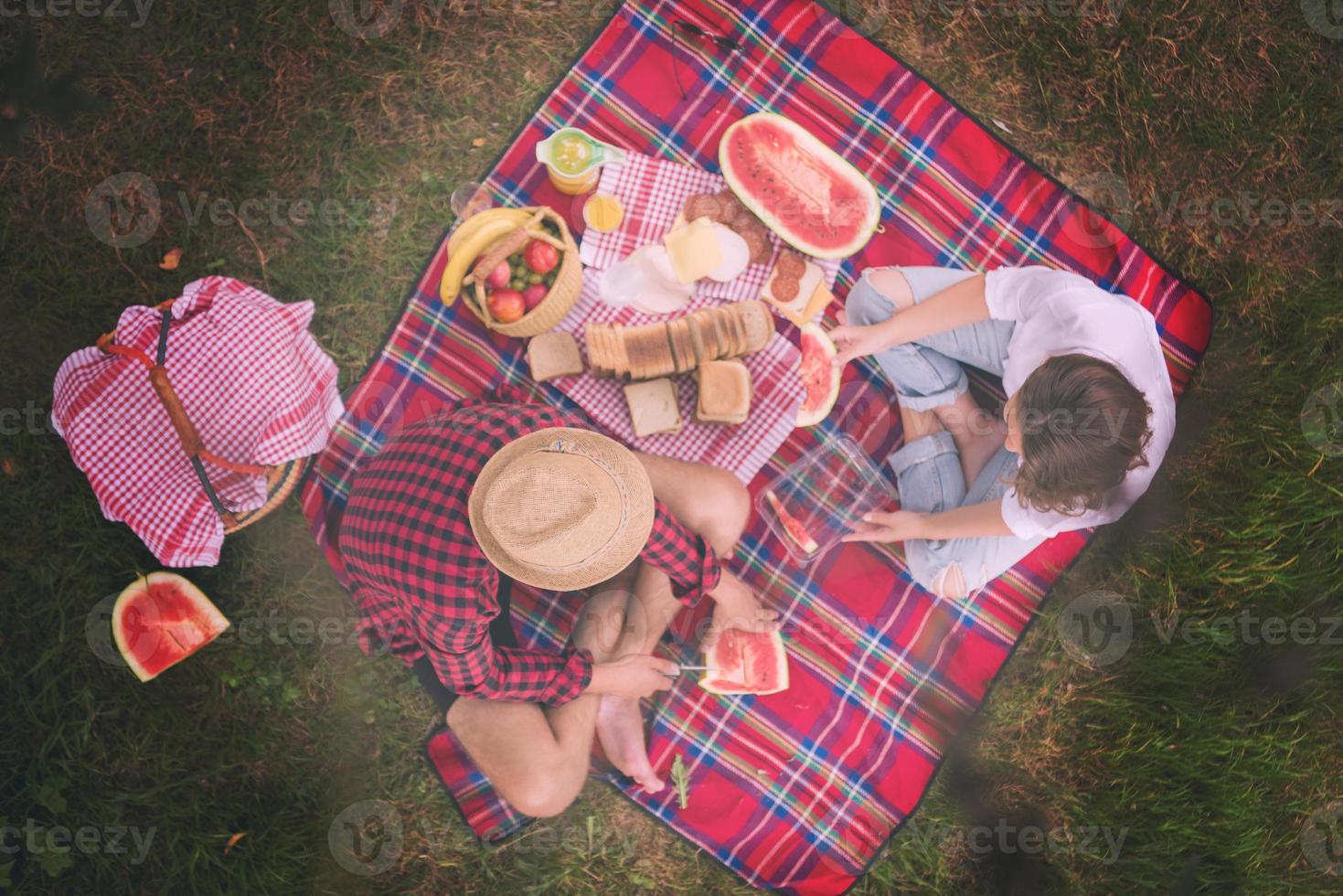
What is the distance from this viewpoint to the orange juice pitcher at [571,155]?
3629 millimetres

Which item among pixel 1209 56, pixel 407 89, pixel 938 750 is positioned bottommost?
pixel 938 750

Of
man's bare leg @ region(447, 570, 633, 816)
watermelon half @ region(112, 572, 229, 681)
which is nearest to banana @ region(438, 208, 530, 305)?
man's bare leg @ region(447, 570, 633, 816)

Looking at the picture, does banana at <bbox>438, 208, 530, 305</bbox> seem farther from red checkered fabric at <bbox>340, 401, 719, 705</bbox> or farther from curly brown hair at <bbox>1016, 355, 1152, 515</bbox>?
curly brown hair at <bbox>1016, 355, 1152, 515</bbox>

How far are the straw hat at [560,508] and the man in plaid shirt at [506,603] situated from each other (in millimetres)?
161

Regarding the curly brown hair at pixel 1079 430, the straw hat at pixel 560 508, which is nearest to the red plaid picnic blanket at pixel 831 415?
the curly brown hair at pixel 1079 430

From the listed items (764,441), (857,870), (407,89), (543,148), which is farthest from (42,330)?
(857,870)

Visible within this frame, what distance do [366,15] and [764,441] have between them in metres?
2.87

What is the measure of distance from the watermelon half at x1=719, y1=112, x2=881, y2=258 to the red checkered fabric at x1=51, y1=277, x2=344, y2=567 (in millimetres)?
2088

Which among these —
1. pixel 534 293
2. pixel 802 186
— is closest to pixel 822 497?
pixel 802 186

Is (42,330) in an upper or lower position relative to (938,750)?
lower

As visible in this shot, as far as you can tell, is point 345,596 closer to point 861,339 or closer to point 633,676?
point 633,676

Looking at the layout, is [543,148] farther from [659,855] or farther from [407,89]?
[659,855]

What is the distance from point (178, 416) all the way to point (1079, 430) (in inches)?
122

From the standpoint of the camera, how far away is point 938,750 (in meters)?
3.79
